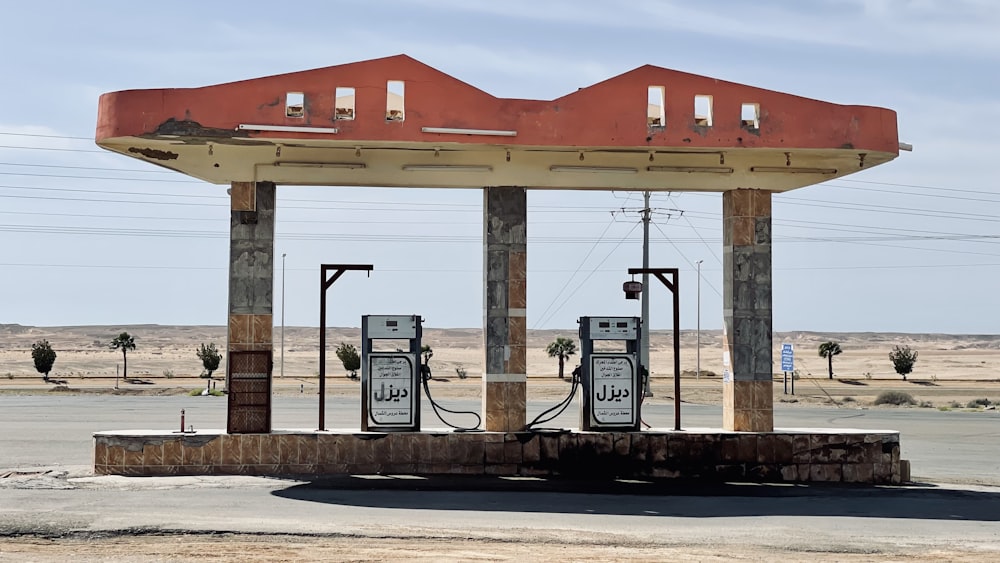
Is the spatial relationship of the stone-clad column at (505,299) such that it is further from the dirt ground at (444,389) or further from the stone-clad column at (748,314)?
the dirt ground at (444,389)

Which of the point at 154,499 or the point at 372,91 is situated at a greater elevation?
the point at 372,91

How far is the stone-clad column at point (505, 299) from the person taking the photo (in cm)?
1770

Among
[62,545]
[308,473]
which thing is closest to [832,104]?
[308,473]

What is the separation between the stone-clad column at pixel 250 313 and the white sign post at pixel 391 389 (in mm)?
1596

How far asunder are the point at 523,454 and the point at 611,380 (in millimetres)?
1780

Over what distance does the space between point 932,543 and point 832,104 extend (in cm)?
733

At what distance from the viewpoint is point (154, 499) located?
46.5ft

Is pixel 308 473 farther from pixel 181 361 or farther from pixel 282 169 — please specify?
pixel 181 361

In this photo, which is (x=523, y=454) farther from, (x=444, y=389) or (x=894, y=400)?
(x=444, y=389)

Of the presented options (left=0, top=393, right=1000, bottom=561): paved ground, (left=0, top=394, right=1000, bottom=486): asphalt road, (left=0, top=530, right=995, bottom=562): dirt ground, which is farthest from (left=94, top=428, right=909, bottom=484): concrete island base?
(left=0, top=530, right=995, bottom=562): dirt ground

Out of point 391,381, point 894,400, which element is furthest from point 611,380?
point 894,400

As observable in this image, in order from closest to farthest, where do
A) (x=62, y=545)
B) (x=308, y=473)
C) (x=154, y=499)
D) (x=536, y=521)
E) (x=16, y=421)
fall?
(x=62, y=545), (x=536, y=521), (x=154, y=499), (x=308, y=473), (x=16, y=421)

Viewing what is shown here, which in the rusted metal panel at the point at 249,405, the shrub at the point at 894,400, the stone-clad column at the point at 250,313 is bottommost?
the shrub at the point at 894,400

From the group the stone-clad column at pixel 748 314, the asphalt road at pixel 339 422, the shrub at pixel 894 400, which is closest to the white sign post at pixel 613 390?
the stone-clad column at pixel 748 314
